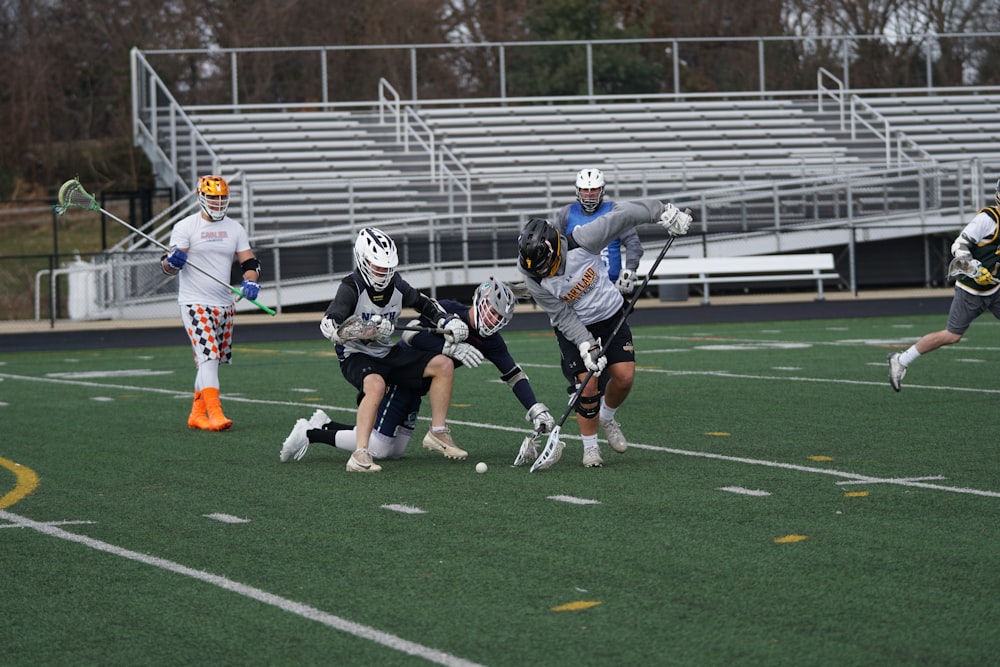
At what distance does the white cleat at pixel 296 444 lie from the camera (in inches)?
360

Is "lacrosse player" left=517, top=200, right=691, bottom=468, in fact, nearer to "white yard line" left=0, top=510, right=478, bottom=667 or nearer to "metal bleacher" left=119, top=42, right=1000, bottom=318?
"white yard line" left=0, top=510, right=478, bottom=667

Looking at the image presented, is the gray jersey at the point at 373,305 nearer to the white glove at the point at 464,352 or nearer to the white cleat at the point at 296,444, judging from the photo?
the white glove at the point at 464,352

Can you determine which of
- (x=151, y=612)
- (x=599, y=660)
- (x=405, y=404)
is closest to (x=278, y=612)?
(x=151, y=612)

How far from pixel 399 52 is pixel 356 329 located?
36.8 meters

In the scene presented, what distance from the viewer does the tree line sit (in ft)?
137

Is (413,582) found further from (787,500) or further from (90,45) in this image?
(90,45)

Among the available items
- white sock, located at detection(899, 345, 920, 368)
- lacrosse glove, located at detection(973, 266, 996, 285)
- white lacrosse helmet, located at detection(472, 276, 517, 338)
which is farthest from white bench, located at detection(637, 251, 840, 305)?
white lacrosse helmet, located at detection(472, 276, 517, 338)

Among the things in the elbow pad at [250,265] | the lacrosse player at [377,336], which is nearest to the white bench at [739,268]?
the elbow pad at [250,265]

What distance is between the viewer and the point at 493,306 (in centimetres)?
844

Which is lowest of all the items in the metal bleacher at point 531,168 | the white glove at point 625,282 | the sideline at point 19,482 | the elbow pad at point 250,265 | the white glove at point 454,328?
the sideline at point 19,482

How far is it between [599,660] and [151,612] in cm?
175

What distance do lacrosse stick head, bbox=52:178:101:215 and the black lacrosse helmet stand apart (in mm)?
4360

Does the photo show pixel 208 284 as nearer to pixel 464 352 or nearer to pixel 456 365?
pixel 456 365

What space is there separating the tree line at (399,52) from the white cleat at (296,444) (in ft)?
105
